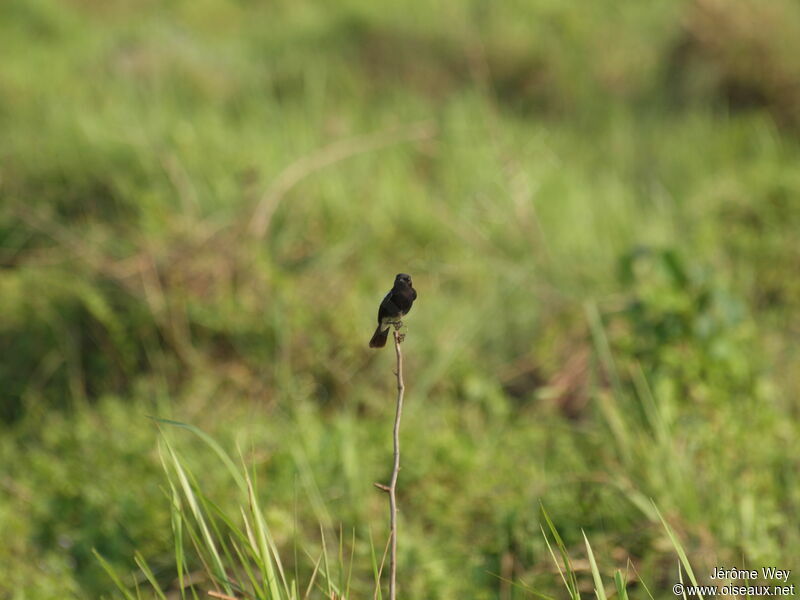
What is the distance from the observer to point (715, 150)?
15.2 ft

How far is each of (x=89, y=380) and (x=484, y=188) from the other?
1.90 metres

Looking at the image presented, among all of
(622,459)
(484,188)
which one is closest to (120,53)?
(484,188)

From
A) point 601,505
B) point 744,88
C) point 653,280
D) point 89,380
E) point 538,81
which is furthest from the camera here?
point 538,81

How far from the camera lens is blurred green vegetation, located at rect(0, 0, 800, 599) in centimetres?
221

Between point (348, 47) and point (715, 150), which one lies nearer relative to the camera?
point (715, 150)

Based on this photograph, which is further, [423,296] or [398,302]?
[423,296]

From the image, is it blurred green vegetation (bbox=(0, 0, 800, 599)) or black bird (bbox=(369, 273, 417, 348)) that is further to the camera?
blurred green vegetation (bbox=(0, 0, 800, 599))

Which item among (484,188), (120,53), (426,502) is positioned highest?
(120,53)

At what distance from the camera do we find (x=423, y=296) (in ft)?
11.2

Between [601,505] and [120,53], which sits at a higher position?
[120,53]

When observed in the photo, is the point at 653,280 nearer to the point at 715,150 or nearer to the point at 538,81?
the point at 715,150

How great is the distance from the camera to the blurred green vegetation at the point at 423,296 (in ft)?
7.25

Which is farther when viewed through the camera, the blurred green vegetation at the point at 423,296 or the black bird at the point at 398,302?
the blurred green vegetation at the point at 423,296

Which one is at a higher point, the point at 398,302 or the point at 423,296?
the point at 398,302
